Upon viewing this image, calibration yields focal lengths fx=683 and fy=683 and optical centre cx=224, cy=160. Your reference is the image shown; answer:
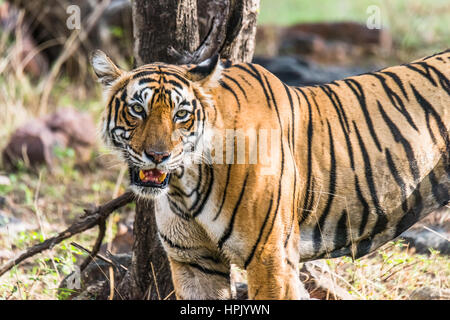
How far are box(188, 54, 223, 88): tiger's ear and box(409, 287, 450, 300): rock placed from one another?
6.19 feet

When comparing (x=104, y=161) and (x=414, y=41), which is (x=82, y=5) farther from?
(x=414, y=41)

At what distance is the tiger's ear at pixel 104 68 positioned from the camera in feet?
9.73

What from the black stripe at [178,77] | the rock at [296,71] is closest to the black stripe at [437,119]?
the black stripe at [178,77]

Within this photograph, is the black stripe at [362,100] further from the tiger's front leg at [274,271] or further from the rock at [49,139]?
the rock at [49,139]

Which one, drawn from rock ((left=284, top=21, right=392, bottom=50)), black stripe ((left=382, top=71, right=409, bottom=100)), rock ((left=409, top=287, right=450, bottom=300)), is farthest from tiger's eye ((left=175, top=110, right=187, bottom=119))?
rock ((left=284, top=21, right=392, bottom=50))

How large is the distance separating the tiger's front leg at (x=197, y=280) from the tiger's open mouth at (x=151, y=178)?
58cm

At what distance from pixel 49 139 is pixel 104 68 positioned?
4.21 m

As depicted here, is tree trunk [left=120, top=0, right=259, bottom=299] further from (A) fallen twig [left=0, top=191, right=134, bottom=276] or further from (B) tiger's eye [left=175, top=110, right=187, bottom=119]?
(B) tiger's eye [left=175, top=110, right=187, bottom=119]

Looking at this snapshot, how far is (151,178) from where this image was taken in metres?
2.90

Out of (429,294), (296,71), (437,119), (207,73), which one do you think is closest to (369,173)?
(437,119)

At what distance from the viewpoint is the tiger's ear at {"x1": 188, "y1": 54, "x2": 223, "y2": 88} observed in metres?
2.90

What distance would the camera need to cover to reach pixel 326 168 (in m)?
3.24
